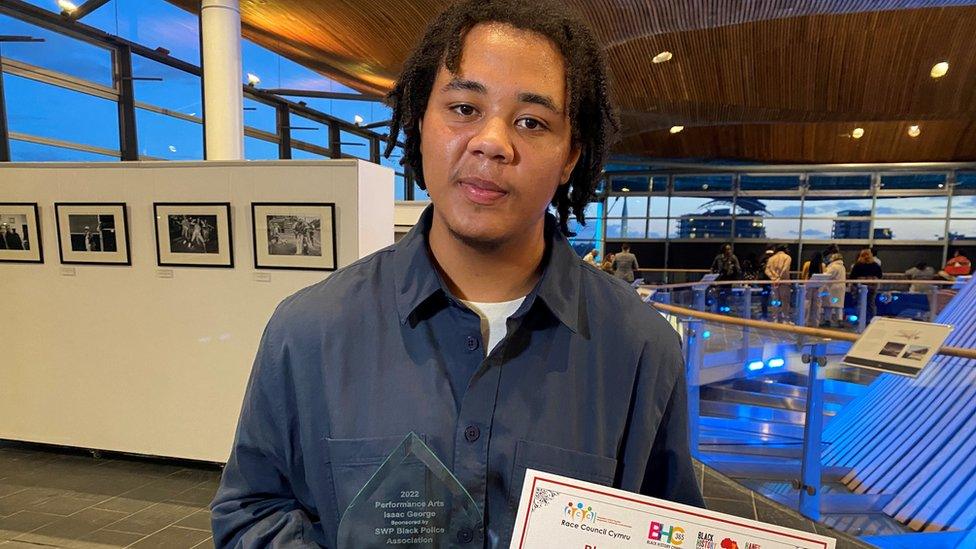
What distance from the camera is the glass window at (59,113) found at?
478cm

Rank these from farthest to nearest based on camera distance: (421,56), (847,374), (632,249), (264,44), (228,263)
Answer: (632,249), (264,44), (847,374), (228,263), (421,56)

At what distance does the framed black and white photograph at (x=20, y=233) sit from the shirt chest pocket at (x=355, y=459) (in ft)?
14.2

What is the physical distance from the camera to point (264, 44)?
7758 millimetres

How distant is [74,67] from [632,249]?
52.1ft

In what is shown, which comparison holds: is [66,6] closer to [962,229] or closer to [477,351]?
[477,351]

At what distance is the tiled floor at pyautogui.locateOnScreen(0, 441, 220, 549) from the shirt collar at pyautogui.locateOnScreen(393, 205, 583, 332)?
2.87 meters

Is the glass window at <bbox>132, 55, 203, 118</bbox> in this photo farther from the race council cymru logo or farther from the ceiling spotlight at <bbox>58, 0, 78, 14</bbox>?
the race council cymru logo

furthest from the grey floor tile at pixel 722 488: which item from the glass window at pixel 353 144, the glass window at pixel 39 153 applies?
the glass window at pixel 353 144

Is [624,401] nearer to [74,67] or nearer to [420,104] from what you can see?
[420,104]

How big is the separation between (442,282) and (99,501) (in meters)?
3.79

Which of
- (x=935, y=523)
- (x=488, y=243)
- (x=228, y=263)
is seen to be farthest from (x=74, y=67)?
(x=935, y=523)

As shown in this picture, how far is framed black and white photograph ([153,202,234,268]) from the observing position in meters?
3.62

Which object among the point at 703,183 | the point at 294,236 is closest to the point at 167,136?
the point at 294,236

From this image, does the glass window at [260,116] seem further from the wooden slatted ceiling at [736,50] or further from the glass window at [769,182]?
the glass window at [769,182]
